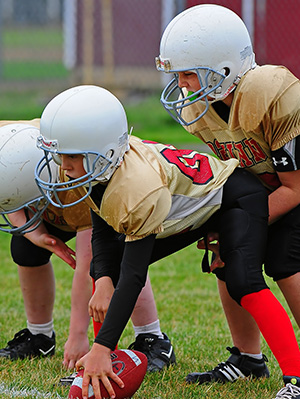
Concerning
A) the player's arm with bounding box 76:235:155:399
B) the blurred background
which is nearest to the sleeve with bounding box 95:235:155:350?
the player's arm with bounding box 76:235:155:399

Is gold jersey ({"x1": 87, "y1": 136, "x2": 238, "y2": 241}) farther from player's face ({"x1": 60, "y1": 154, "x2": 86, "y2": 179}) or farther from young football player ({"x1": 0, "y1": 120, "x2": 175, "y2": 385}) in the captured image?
young football player ({"x1": 0, "y1": 120, "x2": 175, "y2": 385})

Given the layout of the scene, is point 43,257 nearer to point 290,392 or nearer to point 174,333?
point 174,333

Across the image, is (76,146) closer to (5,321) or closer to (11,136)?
(11,136)

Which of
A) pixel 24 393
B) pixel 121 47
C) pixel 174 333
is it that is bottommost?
pixel 121 47

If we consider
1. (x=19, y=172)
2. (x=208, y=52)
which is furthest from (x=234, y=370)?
(x=208, y=52)

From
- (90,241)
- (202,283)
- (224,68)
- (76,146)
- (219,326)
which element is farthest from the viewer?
(202,283)

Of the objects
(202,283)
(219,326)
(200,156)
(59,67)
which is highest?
(200,156)

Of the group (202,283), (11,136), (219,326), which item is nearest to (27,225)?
(11,136)

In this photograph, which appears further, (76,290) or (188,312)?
(188,312)

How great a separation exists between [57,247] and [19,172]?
15.4 inches

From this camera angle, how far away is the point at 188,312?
14.4ft

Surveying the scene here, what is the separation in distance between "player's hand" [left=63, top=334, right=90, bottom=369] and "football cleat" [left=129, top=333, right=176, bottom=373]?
0.25 m

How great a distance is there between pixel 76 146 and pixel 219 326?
69.4 inches

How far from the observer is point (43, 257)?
3.65 metres
